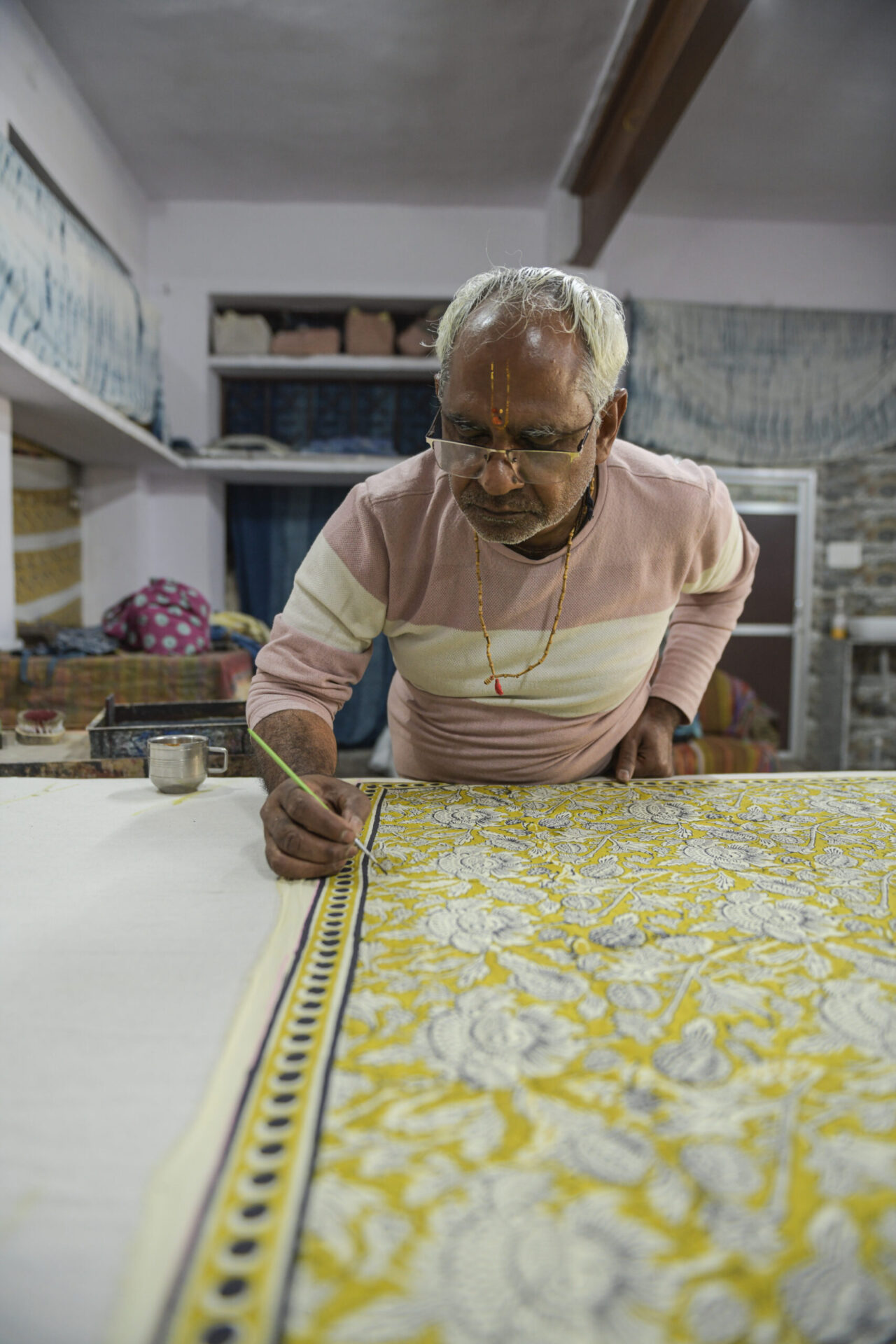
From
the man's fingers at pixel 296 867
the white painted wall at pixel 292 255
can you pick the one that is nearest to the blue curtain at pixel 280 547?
→ the white painted wall at pixel 292 255

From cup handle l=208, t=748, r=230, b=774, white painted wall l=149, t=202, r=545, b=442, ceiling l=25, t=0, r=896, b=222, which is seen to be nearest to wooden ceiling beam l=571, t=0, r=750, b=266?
ceiling l=25, t=0, r=896, b=222

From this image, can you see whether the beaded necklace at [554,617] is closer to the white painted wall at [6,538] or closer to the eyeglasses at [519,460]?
the eyeglasses at [519,460]

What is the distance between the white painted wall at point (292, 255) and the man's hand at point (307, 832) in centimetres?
428

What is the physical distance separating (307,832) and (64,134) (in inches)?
150

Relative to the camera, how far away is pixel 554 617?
138 centimetres

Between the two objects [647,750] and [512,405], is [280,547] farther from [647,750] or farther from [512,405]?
[512,405]

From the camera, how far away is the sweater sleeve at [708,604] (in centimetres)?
154

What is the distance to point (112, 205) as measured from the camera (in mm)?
4098

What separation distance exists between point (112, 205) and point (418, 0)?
1952 mm

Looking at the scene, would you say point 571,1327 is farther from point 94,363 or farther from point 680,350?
point 680,350

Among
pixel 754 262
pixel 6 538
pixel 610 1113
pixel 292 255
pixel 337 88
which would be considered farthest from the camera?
pixel 754 262

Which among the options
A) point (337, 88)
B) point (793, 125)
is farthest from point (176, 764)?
point (793, 125)

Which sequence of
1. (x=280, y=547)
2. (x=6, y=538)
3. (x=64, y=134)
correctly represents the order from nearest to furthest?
(x=6, y=538) < (x=64, y=134) < (x=280, y=547)

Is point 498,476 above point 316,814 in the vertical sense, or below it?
above
